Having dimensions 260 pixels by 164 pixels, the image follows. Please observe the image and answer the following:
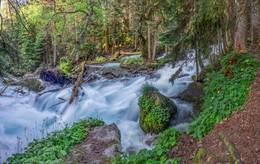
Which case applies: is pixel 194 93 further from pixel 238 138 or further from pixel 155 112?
pixel 238 138

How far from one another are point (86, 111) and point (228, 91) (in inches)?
257

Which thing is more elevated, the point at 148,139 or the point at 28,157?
the point at 28,157

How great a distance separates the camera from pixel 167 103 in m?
6.38

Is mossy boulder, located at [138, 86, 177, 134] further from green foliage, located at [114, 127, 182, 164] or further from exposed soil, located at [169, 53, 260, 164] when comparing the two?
exposed soil, located at [169, 53, 260, 164]

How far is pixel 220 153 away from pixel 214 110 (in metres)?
1.32

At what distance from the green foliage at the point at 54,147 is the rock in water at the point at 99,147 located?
0.20 m

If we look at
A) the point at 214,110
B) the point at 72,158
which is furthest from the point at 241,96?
the point at 72,158

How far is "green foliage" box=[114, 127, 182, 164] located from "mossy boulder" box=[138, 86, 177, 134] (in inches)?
68.7

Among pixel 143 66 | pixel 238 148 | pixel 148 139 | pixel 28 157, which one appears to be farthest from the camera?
pixel 143 66

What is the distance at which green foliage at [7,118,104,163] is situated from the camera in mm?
3268

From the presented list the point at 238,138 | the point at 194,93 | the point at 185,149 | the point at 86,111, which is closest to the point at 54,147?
the point at 185,149

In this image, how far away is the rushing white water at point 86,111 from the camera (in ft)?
20.0

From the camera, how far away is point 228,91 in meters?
4.02

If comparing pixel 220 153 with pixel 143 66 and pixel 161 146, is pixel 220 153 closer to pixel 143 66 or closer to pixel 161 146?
pixel 161 146
